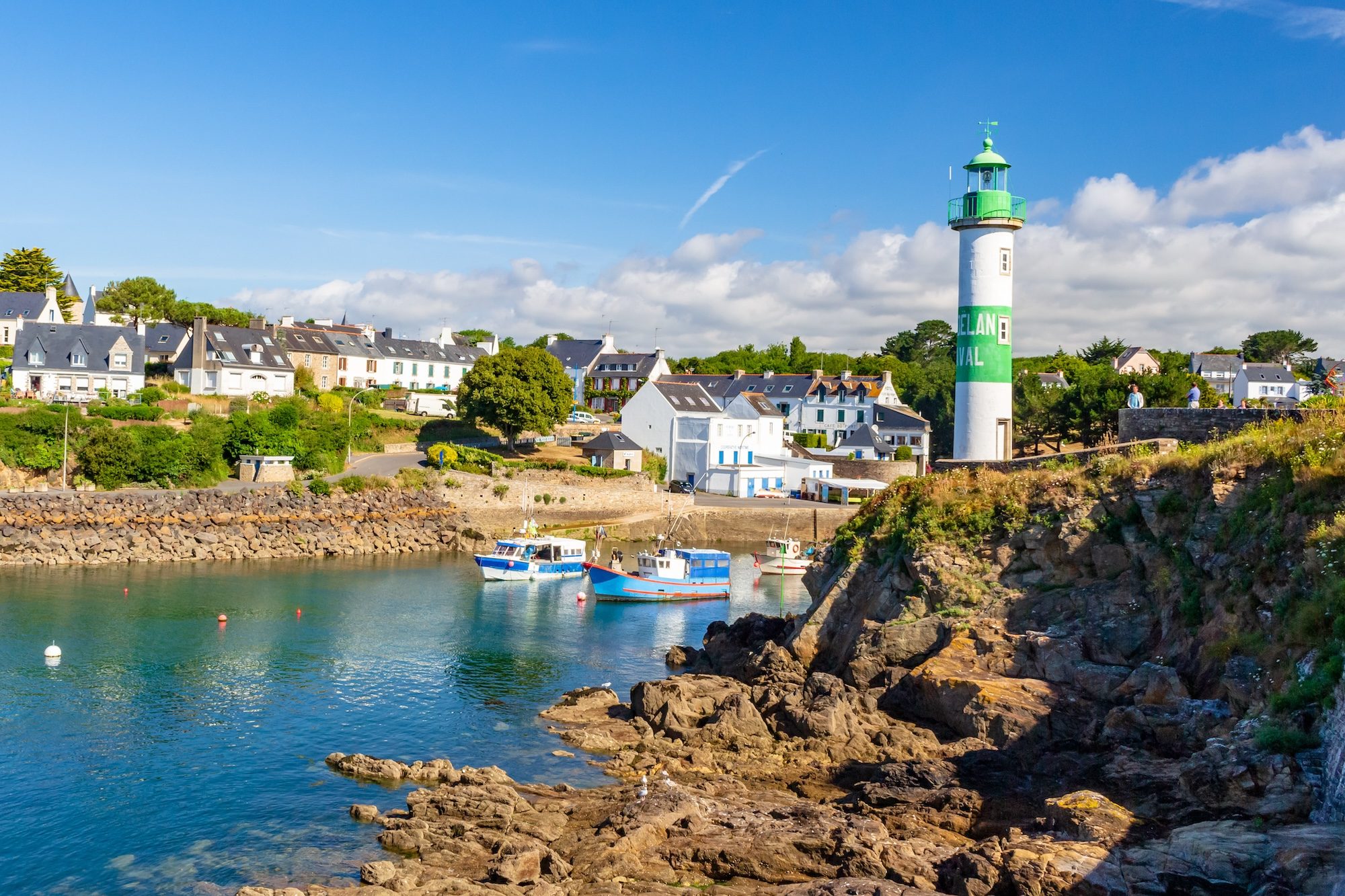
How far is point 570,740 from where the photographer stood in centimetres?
2495

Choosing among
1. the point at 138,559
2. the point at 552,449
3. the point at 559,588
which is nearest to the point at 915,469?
the point at 552,449

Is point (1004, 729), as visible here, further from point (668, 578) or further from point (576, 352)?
point (576, 352)

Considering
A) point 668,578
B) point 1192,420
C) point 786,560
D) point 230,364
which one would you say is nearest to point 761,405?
point 786,560

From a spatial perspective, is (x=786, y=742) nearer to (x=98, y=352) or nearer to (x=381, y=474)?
(x=381, y=474)

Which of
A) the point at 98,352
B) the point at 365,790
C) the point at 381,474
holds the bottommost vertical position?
the point at 365,790

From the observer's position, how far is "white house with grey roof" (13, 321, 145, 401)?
6838 centimetres

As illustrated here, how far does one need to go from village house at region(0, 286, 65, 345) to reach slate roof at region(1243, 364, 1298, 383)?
94000 mm

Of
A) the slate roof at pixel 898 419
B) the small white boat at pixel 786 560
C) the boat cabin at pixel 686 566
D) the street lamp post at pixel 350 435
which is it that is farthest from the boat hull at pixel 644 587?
the slate roof at pixel 898 419

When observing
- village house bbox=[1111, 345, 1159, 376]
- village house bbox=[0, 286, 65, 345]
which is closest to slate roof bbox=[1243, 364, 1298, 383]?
village house bbox=[1111, 345, 1159, 376]

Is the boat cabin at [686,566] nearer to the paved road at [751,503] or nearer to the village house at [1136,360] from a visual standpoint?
the paved road at [751,503]

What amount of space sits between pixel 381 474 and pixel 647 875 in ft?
153

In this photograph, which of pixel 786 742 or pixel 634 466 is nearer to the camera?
pixel 786 742

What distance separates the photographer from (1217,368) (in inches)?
4067

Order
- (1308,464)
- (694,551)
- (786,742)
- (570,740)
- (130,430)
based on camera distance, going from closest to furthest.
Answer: (1308,464)
(786,742)
(570,740)
(694,551)
(130,430)
